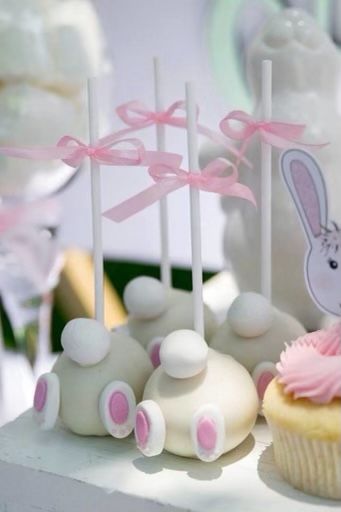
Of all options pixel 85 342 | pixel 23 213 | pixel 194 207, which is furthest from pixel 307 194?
pixel 23 213

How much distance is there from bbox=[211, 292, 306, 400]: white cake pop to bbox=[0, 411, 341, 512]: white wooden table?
0.20 ft

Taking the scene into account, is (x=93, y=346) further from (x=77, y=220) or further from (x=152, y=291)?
(x=77, y=220)

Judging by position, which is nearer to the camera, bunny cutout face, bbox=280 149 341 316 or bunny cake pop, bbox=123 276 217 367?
bunny cutout face, bbox=280 149 341 316

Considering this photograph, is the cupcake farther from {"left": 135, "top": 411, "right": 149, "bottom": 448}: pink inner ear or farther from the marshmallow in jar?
the marshmallow in jar

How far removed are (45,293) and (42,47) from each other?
0.41 m

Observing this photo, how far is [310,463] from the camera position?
66cm

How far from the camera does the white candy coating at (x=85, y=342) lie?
2.46ft

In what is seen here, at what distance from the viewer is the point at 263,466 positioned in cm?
72

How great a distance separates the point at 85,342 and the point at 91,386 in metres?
0.04

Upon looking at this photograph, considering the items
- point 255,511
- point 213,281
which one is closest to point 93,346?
point 255,511

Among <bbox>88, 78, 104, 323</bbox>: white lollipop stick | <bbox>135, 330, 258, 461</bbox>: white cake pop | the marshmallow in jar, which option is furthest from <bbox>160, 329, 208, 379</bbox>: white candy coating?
the marshmallow in jar

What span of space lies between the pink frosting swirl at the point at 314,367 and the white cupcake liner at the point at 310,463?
0.03m

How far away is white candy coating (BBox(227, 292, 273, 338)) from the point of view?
0.78 m

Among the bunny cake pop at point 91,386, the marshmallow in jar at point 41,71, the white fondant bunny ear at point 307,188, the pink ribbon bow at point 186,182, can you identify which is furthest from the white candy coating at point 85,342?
the marshmallow in jar at point 41,71
